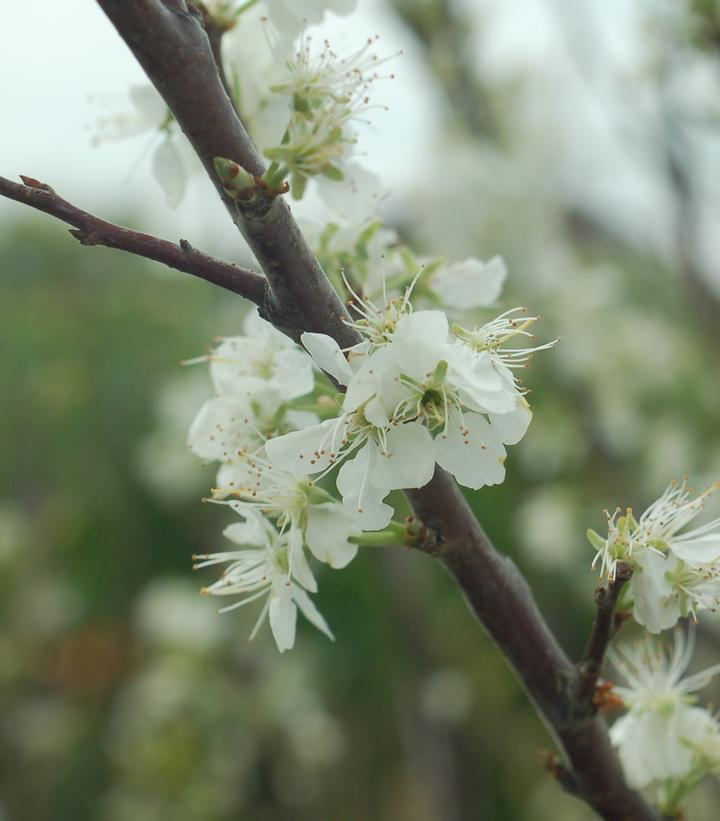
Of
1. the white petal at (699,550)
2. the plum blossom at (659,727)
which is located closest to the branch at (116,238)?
the white petal at (699,550)

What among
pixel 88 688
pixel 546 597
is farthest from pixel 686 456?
pixel 88 688

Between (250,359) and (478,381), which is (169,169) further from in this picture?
(478,381)

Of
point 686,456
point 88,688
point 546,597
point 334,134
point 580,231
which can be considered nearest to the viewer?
point 334,134

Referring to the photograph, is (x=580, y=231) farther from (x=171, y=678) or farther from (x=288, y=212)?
(x=288, y=212)

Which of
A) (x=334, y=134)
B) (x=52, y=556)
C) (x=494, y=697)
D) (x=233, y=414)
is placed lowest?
(x=494, y=697)

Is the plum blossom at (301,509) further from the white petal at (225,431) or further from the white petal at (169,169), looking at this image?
the white petal at (169,169)

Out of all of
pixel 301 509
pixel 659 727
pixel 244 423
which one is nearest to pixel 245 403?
pixel 244 423

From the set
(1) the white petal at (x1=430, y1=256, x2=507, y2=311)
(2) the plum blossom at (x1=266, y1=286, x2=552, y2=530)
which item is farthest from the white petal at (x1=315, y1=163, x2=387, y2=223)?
(2) the plum blossom at (x1=266, y1=286, x2=552, y2=530)
